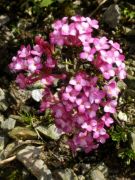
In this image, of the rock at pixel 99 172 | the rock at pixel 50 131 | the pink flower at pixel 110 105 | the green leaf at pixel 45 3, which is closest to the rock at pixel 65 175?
the rock at pixel 99 172

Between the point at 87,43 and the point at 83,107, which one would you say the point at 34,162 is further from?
the point at 87,43

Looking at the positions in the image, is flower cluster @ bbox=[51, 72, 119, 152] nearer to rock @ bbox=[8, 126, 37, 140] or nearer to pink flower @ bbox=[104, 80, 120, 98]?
pink flower @ bbox=[104, 80, 120, 98]

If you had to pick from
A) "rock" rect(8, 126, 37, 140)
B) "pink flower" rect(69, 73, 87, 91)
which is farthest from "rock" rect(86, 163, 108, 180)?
"pink flower" rect(69, 73, 87, 91)

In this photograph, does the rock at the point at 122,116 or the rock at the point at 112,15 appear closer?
the rock at the point at 122,116

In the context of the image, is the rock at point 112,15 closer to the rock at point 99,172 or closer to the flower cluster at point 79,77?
the flower cluster at point 79,77

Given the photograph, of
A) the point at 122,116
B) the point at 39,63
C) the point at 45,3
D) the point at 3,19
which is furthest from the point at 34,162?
the point at 3,19
